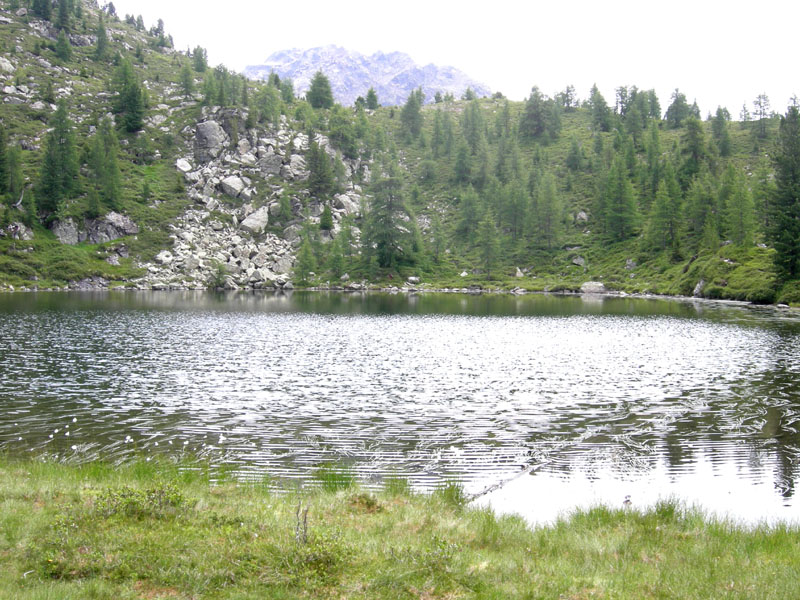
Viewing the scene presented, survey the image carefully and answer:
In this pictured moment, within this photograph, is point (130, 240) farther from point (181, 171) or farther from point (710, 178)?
point (710, 178)

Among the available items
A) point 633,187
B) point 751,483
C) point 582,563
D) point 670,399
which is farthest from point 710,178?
point 582,563

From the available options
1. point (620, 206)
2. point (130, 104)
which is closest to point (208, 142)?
point (130, 104)

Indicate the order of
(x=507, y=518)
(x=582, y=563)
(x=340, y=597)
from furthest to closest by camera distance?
(x=507, y=518) → (x=582, y=563) → (x=340, y=597)

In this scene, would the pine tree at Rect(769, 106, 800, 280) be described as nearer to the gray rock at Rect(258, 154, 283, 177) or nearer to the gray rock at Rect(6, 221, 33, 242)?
the gray rock at Rect(258, 154, 283, 177)

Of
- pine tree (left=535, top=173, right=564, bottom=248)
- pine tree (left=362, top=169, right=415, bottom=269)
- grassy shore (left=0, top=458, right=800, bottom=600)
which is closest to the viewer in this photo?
grassy shore (left=0, top=458, right=800, bottom=600)

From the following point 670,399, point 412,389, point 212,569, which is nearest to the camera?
point 212,569

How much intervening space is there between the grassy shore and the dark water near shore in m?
3.32

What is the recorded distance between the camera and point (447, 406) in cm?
3039

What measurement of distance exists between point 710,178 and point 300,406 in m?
142

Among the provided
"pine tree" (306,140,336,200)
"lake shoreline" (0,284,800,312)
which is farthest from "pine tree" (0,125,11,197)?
"pine tree" (306,140,336,200)

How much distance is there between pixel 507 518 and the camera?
14.5 m

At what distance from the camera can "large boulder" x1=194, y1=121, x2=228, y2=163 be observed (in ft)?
608

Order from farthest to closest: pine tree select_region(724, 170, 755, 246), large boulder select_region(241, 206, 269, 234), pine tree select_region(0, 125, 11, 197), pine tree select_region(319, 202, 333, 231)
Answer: pine tree select_region(319, 202, 333, 231), large boulder select_region(241, 206, 269, 234), pine tree select_region(0, 125, 11, 197), pine tree select_region(724, 170, 755, 246)

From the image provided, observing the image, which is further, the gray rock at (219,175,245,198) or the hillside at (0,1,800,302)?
the gray rock at (219,175,245,198)
